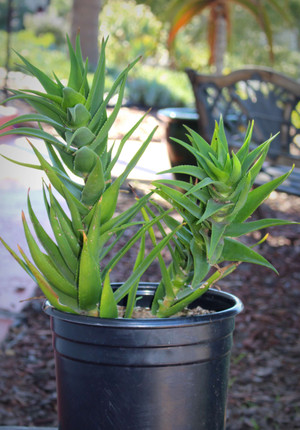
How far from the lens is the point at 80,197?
145cm

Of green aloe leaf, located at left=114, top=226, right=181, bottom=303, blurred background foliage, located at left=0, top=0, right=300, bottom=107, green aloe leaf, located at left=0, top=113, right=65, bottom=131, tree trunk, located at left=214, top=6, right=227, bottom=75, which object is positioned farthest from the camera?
tree trunk, located at left=214, top=6, right=227, bottom=75

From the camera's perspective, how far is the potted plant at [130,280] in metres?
1.31

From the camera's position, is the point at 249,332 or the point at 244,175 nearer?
the point at 244,175

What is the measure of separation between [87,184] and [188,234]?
0.27 m

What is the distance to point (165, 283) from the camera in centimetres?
143

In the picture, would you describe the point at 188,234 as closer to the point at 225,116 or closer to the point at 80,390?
the point at 80,390

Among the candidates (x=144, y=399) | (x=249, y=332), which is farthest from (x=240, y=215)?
(x=249, y=332)

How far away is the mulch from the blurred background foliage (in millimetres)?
1449

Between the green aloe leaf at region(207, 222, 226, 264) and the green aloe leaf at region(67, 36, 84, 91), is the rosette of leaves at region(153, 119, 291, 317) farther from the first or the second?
the green aloe leaf at region(67, 36, 84, 91)

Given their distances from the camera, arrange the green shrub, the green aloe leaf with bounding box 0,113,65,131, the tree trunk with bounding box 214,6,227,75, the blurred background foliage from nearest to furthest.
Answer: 1. the green aloe leaf with bounding box 0,113,65,131
2. the green shrub
3. the blurred background foliage
4. the tree trunk with bounding box 214,6,227,75

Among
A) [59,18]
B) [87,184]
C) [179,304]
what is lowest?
[179,304]

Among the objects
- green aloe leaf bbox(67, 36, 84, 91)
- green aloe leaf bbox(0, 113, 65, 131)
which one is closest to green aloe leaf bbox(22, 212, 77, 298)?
green aloe leaf bbox(0, 113, 65, 131)

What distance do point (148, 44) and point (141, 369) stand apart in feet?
51.1

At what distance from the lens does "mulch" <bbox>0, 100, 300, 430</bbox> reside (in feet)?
8.78
